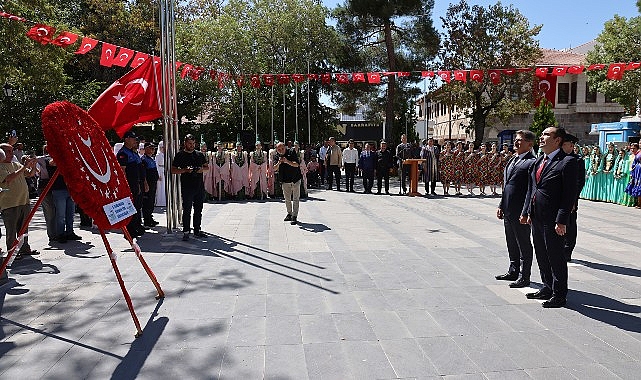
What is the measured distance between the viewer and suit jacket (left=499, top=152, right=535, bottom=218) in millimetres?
5650

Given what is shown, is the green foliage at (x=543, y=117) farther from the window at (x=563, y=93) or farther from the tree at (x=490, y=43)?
the window at (x=563, y=93)

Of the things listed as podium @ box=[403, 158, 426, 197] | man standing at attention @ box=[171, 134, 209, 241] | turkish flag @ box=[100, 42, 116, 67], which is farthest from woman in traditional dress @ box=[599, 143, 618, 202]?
turkish flag @ box=[100, 42, 116, 67]

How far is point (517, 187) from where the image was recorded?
18.8 ft

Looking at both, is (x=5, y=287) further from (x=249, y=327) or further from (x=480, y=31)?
(x=480, y=31)

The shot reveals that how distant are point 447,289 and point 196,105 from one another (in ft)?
92.5

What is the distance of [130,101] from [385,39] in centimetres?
2296

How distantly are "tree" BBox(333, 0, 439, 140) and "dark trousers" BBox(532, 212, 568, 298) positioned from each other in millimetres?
24092

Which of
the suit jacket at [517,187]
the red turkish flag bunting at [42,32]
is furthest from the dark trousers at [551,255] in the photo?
the red turkish flag bunting at [42,32]

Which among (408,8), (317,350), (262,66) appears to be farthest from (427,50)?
(317,350)

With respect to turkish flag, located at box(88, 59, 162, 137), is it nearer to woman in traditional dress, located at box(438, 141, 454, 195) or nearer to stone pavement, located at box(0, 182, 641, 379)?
stone pavement, located at box(0, 182, 641, 379)

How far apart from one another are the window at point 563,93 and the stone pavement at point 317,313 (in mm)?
43251

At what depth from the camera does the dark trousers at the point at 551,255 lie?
16.0 ft

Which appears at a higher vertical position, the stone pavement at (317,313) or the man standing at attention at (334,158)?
the man standing at attention at (334,158)

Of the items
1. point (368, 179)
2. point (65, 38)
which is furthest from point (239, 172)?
point (65, 38)
